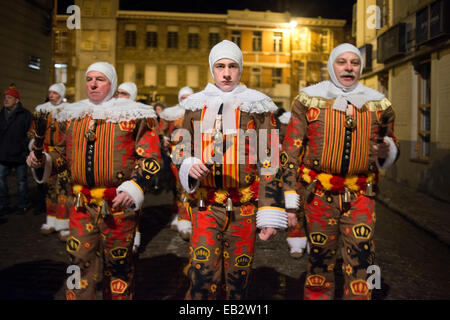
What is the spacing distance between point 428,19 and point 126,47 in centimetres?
3245

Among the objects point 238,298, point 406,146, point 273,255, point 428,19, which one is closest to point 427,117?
point 406,146

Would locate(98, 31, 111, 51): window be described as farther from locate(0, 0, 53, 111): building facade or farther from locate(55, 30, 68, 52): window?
locate(0, 0, 53, 111): building facade

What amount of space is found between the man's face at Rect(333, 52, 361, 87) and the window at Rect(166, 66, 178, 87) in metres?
36.5

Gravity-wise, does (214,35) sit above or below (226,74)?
above

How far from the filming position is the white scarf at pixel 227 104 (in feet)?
9.90

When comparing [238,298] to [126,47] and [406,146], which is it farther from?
[126,47]

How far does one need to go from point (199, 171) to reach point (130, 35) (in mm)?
38728

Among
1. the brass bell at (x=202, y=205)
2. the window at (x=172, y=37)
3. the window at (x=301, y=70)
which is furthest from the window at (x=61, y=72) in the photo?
the brass bell at (x=202, y=205)

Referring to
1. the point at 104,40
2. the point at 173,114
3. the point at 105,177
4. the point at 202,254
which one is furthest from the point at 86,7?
the point at 104,40

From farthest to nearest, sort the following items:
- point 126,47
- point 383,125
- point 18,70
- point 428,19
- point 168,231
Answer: point 126,47, point 18,70, point 428,19, point 168,231, point 383,125

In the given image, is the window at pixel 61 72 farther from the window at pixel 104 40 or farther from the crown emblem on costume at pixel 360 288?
the crown emblem on costume at pixel 360 288

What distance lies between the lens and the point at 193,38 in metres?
38.8

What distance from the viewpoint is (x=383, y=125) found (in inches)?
127

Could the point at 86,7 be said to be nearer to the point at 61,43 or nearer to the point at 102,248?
the point at 102,248
